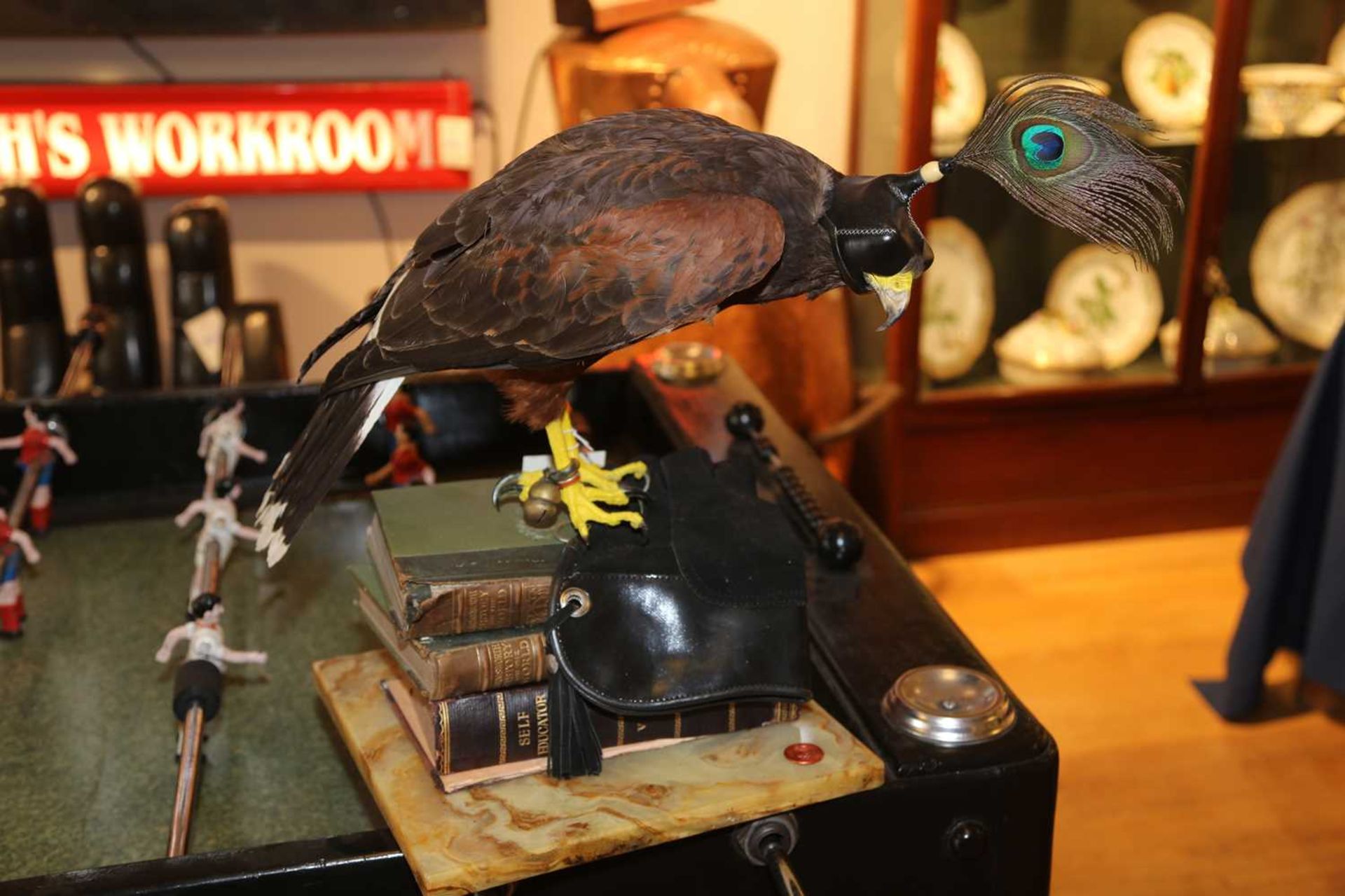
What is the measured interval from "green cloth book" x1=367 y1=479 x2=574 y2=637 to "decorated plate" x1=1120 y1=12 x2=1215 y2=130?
2.25m

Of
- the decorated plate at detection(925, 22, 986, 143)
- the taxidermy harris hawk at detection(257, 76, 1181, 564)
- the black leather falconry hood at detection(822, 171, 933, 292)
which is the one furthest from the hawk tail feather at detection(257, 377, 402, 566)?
the decorated plate at detection(925, 22, 986, 143)

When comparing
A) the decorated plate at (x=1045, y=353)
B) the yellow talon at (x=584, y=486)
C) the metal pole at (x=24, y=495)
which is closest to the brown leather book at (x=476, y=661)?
the yellow talon at (x=584, y=486)

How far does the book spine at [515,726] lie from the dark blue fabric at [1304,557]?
1482 mm

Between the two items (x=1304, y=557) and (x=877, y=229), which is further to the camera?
(x=1304, y=557)

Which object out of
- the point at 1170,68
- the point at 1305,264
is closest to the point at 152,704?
the point at 1170,68

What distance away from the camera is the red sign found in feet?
8.35

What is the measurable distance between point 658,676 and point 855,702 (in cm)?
20

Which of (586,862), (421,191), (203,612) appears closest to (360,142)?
(421,191)

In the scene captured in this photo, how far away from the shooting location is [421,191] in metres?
2.79

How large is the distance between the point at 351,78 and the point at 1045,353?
1682mm

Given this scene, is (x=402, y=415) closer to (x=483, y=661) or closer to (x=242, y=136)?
(x=483, y=661)

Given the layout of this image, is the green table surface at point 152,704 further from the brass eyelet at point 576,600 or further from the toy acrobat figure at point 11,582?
the brass eyelet at point 576,600

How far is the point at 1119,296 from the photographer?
3.03m

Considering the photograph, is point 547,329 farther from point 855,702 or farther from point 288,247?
point 288,247
